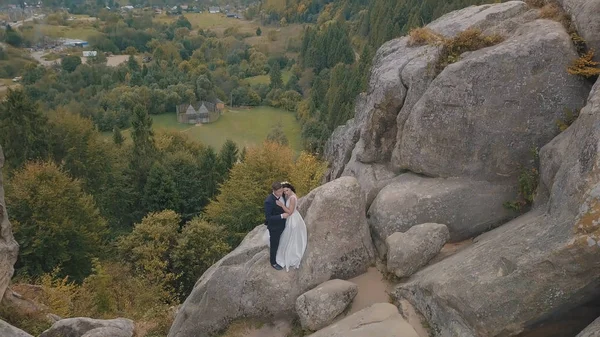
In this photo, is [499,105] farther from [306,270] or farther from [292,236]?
[306,270]

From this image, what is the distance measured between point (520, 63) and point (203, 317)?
12.9 metres

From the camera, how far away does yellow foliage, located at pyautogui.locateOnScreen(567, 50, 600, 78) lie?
13117 mm

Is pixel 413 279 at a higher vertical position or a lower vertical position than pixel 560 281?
lower

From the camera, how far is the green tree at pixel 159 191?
155 ft

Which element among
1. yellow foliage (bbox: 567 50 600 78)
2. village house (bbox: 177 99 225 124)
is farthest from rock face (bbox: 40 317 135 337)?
village house (bbox: 177 99 225 124)

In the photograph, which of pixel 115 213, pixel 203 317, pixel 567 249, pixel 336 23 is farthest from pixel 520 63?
pixel 336 23

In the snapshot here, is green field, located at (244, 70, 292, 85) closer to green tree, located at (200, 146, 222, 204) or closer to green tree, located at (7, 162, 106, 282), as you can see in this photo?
green tree, located at (200, 146, 222, 204)

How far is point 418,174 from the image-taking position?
1614 centimetres

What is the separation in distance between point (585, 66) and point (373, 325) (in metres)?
9.48

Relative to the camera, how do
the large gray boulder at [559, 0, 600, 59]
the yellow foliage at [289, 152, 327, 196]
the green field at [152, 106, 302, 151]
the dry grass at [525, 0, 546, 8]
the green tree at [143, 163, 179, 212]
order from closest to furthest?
the large gray boulder at [559, 0, 600, 59] < the dry grass at [525, 0, 546, 8] < the yellow foliage at [289, 152, 327, 196] < the green tree at [143, 163, 179, 212] < the green field at [152, 106, 302, 151]

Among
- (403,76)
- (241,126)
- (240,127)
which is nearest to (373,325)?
(403,76)

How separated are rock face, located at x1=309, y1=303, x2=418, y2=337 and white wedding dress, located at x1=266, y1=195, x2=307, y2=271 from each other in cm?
247

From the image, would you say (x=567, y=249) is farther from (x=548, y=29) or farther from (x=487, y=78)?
(x=548, y=29)

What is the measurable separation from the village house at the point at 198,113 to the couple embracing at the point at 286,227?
95.4 metres
